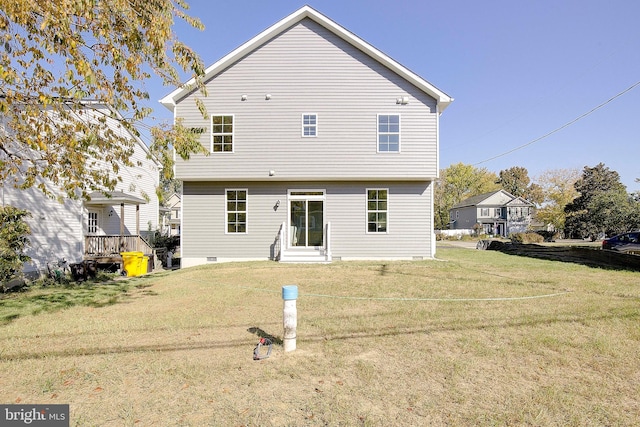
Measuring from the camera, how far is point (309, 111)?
14.2 metres

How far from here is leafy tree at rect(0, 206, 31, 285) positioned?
31.6 feet

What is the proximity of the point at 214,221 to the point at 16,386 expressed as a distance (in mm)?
10809

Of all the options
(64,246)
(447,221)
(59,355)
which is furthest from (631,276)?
(447,221)

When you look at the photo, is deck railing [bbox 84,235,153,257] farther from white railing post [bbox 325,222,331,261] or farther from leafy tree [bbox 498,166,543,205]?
leafy tree [bbox 498,166,543,205]

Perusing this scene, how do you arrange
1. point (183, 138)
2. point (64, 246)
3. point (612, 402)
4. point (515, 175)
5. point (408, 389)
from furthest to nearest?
point (515, 175), point (64, 246), point (183, 138), point (408, 389), point (612, 402)

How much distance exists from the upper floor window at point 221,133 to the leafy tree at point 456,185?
5501cm

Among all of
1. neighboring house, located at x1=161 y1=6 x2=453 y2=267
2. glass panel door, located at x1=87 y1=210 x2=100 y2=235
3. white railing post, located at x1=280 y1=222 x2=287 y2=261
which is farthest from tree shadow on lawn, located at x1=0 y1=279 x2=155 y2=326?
white railing post, located at x1=280 y1=222 x2=287 y2=261

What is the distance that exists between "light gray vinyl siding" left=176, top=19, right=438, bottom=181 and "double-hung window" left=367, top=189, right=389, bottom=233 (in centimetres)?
Answer: 98

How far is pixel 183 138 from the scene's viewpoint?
716 cm

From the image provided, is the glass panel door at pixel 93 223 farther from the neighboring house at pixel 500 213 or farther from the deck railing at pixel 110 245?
the neighboring house at pixel 500 213

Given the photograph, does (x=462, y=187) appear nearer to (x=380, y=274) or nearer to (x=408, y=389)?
(x=380, y=274)

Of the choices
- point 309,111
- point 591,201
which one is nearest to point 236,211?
A: point 309,111

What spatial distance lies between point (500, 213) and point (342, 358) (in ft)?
177

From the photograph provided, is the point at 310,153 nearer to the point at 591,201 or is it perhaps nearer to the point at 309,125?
the point at 309,125
